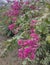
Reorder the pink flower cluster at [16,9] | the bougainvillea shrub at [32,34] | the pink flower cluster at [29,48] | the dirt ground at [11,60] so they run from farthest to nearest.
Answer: the pink flower cluster at [16,9], the dirt ground at [11,60], the bougainvillea shrub at [32,34], the pink flower cluster at [29,48]

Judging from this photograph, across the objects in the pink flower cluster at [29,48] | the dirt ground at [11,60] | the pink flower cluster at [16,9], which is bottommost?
the dirt ground at [11,60]

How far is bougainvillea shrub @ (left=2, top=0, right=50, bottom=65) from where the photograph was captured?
131 inches

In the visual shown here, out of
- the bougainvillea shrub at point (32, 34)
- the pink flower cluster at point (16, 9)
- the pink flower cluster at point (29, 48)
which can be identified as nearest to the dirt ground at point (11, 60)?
the bougainvillea shrub at point (32, 34)

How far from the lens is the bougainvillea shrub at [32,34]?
3.32 meters

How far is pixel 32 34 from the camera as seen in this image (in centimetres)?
349

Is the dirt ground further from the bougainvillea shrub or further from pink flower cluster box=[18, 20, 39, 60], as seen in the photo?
pink flower cluster box=[18, 20, 39, 60]

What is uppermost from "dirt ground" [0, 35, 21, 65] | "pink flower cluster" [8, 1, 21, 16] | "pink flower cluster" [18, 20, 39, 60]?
"pink flower cluster" [18, 20, 39, 60]

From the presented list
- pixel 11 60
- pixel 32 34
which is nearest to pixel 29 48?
pixel 32 34

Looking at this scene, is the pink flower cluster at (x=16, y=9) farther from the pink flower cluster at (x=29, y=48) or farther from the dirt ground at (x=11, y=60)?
the pink flower cluster at (x=29, y=48)

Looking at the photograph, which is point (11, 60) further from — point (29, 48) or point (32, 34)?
point (29, 48)

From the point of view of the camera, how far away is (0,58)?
4.64 metres

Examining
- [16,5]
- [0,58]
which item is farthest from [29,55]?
[16,5]

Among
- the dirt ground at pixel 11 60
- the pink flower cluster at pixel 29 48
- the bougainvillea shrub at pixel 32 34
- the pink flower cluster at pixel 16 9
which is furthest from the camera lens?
the pink flower cluster at pixel 16 9

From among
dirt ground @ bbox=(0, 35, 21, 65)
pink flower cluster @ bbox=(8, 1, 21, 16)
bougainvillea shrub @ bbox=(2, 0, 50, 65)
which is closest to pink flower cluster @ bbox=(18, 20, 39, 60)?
bougainvillea shrub @ bbox=(2, 0, 50, 65)
